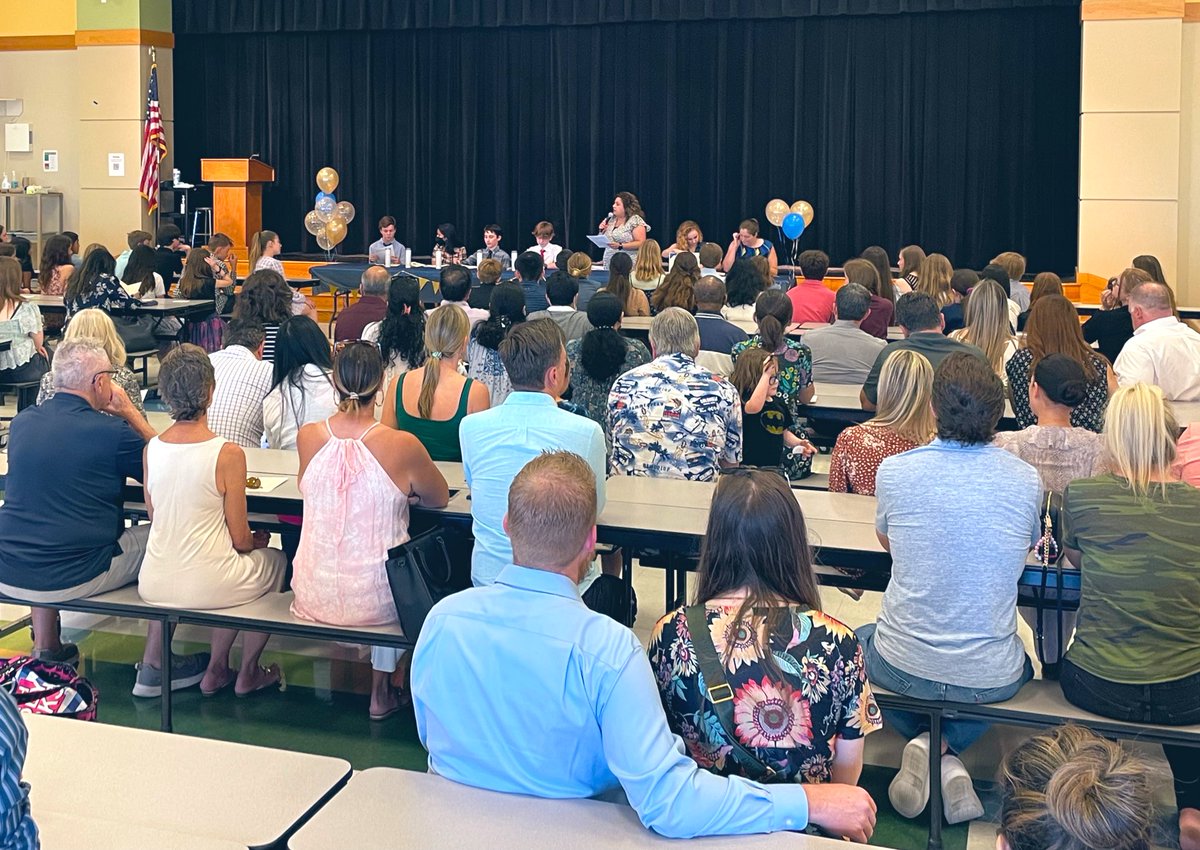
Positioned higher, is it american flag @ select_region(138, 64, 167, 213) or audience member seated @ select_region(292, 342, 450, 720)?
american flag @ select_region(138, 64, 167, 213)

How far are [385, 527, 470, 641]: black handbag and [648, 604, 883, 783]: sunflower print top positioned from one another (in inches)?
52.5

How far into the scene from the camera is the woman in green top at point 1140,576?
305 cm

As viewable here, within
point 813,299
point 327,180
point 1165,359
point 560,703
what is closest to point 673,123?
point 327,180

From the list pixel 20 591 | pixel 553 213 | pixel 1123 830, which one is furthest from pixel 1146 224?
pixel 1123 830

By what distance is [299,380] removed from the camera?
4.92 meters

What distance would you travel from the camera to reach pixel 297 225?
15.8m

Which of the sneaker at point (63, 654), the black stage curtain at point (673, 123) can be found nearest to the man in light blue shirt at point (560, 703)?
the sneaker at point (63, 654)

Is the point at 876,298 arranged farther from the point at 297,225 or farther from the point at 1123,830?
the point at 297,225

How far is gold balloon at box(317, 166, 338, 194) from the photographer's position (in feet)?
47.6

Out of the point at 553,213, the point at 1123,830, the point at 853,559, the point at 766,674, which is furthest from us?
the point at 553,213

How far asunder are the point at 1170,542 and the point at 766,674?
4.10 feet

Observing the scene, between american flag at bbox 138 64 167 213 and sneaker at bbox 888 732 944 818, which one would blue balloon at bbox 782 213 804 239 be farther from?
sneaker at bbox 888 732 944 818

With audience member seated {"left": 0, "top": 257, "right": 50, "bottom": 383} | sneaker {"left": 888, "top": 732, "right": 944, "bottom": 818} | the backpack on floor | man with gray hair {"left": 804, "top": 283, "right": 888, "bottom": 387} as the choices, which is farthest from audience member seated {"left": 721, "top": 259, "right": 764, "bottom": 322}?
the backpack on floor

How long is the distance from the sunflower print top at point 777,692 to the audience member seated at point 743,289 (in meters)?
5.56
